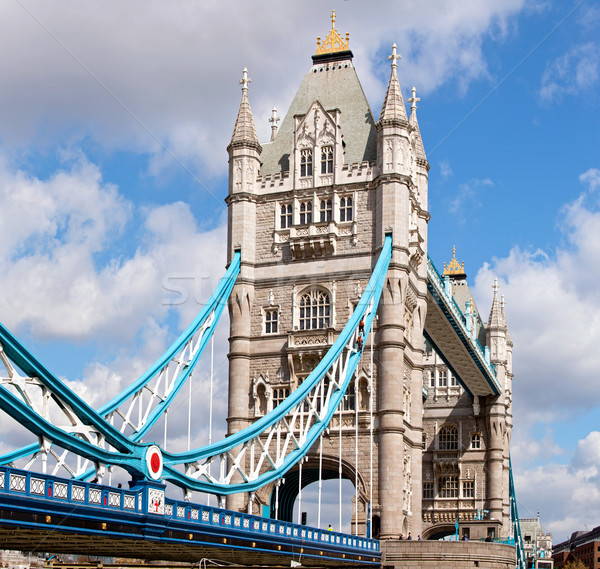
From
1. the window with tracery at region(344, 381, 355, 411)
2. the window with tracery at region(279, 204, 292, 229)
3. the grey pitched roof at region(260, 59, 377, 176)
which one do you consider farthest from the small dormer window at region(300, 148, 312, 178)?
the window with tracery at region(344, 381, 355, 411)

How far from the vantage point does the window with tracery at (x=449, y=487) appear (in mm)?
72250

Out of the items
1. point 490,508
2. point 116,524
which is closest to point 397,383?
point 116,524

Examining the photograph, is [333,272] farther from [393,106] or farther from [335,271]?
[393,106]

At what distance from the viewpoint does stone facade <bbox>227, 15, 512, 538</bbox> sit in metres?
44.6

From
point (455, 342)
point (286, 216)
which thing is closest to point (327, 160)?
point (286, 216)

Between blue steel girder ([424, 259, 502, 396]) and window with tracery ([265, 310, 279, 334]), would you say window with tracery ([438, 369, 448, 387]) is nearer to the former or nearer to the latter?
blue steel girder ([424, 259, 502, 396])

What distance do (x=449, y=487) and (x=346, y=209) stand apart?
3152cm

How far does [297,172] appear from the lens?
48.7 metres

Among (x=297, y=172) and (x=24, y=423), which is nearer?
(x=24, y=423)

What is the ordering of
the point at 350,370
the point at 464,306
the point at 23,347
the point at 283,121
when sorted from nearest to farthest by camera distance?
1. the point at 23,347
2. the point at 350,370
3. the point at 283,121
4. the point at 464,306

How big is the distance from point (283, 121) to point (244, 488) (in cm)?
2314

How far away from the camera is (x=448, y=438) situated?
243 feet

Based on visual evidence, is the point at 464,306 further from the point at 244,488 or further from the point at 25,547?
the point at 25,547

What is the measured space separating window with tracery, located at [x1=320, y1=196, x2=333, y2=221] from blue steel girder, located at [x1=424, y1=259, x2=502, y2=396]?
658 cm
